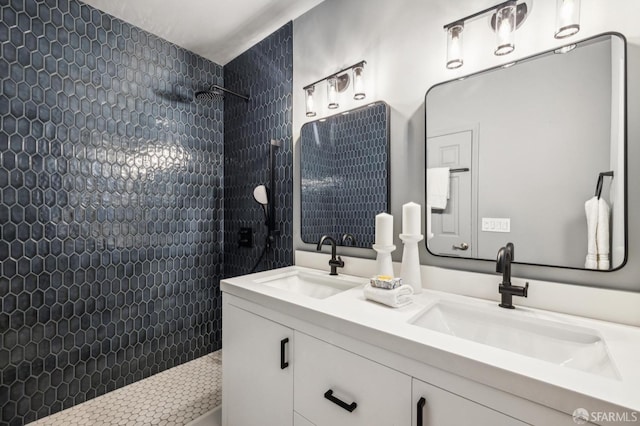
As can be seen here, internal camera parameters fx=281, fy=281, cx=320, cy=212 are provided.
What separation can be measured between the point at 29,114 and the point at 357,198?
1859mm

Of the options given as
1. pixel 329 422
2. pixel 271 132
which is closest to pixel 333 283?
pixel 329 422

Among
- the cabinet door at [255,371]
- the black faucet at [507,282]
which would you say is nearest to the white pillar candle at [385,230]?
the black faucet at [507,282]

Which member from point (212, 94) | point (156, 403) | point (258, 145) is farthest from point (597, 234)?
point (156, 403)

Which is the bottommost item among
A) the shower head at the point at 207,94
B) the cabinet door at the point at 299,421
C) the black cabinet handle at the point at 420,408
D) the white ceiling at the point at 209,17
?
the cabinet door at the point at 299,421

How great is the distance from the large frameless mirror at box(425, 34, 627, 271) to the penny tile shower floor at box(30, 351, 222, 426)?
170cm

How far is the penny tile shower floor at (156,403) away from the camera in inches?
62.2

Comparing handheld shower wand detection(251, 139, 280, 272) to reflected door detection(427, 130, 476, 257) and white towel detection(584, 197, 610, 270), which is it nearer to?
reflected door detection(427, 130, 476, 257)

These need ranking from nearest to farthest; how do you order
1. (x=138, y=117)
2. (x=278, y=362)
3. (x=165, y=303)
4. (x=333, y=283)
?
(x=278, y=362), (x=333, y=283), (x=138, y=117), (x=165, y=303)

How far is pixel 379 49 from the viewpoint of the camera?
4.85ft

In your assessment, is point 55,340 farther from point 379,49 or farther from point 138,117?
point 379,49

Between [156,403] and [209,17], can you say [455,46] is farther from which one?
[156,403]

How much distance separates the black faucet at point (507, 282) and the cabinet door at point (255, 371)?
2.57 ft

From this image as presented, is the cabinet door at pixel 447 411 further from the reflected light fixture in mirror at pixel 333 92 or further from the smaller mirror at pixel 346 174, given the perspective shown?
the reflected light fixture in mirror at pixel 333 92

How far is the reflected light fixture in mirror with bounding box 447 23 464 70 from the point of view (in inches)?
45.9
